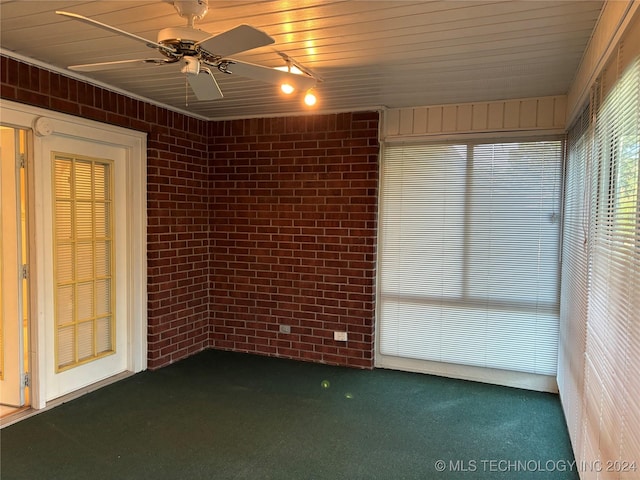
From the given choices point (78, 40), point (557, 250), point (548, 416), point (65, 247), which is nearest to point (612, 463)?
point (548, 416)

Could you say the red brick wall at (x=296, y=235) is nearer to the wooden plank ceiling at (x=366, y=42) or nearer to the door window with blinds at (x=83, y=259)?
the wooden plank ceiling at (x=366, y=42)

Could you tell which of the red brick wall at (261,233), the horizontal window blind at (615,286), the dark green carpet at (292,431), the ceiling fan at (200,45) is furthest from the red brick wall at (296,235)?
the horizontal window blind at (615,286)

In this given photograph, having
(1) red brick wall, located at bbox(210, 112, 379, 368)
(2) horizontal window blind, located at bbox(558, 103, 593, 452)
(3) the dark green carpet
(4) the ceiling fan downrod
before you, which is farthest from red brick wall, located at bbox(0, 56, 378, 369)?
(4) the ceiling fan downrod

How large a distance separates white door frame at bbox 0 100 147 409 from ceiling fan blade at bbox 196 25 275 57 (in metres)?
1.83

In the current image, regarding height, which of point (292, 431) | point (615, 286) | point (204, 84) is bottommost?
point (292, 431)

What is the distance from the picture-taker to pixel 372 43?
249cm

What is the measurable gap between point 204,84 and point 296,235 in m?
2.24

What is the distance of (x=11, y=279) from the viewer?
10.1ft

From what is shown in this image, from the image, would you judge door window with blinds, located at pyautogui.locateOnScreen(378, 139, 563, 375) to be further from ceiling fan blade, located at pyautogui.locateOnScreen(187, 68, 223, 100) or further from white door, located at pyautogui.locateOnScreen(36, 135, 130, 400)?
white door, located at pyautogui.locateOnScreen(36, 135, 130, 400)

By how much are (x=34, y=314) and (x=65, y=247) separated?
524 mm

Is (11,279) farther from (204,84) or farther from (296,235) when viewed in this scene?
(296,235)

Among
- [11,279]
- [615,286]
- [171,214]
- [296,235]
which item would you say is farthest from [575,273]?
[11,279]

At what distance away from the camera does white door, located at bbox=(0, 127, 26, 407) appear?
118 inches

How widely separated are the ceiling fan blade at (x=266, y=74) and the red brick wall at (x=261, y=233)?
1829 millimetres
